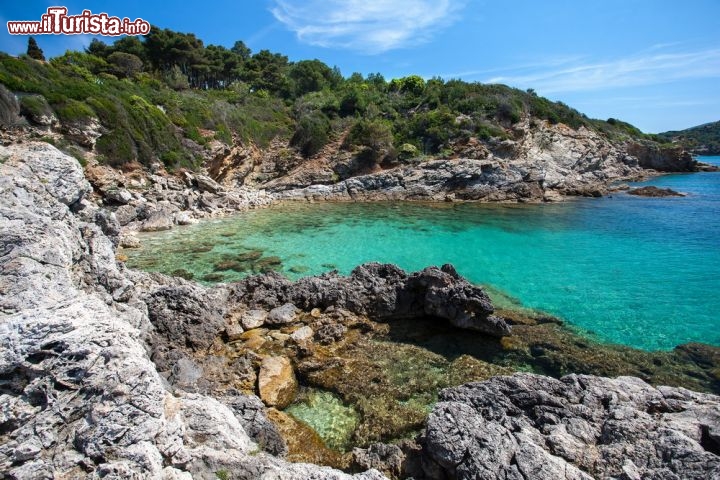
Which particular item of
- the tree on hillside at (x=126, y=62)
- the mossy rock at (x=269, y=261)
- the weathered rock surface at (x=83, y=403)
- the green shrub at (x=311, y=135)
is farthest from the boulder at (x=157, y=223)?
the tree on hillside at (x=126, y=62)

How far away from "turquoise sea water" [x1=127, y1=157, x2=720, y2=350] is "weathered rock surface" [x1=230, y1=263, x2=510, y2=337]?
341cm

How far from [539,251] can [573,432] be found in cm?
1702

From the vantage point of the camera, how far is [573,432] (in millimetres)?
5492

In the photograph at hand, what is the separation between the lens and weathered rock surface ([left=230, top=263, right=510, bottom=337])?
35.0 ft

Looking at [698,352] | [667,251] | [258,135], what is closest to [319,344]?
[698,352]

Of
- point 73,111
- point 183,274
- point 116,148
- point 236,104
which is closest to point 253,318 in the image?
point 183,274

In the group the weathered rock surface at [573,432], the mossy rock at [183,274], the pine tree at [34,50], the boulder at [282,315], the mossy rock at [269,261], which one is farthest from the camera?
the pine tree at [34,50]

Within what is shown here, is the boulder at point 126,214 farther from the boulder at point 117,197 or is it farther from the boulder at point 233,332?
the boulder at point 233,332

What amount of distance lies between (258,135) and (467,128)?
86.3 feet

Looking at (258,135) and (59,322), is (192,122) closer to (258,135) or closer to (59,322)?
(258,135)

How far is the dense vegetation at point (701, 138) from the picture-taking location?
130 m

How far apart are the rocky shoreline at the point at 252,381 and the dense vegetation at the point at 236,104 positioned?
21.2 m

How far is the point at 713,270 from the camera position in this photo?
57.0 feet

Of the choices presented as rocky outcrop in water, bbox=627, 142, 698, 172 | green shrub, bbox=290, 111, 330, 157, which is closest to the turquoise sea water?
green shrub, bbox=290, 111, 330, 157
